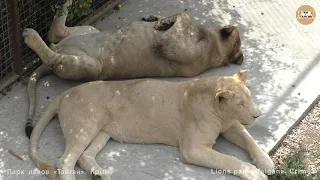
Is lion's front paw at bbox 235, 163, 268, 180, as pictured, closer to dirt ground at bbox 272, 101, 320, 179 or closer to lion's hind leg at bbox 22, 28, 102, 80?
dirt ground at bbox 272, 101, 320, 179

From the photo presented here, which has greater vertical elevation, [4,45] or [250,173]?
[4,45]

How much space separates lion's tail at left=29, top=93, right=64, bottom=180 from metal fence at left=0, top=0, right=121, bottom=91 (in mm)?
857

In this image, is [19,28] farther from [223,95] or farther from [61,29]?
[223,95]

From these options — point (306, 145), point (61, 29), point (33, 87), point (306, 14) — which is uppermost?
point (61, 29)

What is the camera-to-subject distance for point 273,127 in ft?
22.4

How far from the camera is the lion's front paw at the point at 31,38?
23.0ft

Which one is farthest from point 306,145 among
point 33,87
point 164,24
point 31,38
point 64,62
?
point 31,38

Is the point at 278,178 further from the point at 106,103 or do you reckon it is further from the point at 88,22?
the point at 88,22

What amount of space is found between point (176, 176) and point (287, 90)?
1.95 m

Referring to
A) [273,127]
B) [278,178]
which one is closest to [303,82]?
[273,127]

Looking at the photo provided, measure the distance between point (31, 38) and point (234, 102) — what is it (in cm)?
229

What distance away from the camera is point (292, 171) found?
635 cm

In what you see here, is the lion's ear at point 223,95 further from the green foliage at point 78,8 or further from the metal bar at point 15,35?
the metal bar at point 15,35

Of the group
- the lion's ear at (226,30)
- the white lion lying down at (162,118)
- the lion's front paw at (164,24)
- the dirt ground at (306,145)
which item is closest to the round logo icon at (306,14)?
the lion's ear at (226,30)
